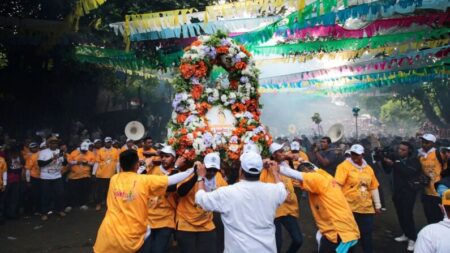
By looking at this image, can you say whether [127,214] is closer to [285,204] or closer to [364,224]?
[285,204]

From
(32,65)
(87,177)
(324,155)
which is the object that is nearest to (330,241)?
(324,155)

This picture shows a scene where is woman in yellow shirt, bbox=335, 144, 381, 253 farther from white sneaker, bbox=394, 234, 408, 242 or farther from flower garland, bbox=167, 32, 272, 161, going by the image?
white sneaker, bbox=394, 234, 408, 242

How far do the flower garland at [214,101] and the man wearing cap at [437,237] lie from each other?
2.78 m

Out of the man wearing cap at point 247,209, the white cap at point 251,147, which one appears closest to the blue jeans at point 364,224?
the white cap at point 251,147

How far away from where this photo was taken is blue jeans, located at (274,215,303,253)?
5984mm

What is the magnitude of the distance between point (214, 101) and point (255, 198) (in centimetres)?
214

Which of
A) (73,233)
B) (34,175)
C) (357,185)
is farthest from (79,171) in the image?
(357,185)

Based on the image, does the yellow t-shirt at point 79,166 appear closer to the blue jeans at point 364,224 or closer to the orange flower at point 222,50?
the orange flower at point 222,50

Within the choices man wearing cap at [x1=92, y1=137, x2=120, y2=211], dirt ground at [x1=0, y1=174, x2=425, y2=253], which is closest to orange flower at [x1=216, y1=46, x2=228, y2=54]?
dirt ground at [x1=0, y1=174, x2=425, y2=253]

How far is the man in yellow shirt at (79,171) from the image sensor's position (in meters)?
11.1

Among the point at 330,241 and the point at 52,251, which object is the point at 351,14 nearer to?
the point at 330,241

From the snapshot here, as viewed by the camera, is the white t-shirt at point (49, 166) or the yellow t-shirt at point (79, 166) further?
the yellow t-shirt at point (79, 166)

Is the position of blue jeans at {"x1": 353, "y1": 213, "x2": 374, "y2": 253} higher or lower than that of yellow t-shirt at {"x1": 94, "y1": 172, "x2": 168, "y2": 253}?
lower

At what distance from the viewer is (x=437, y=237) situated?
274 cm
